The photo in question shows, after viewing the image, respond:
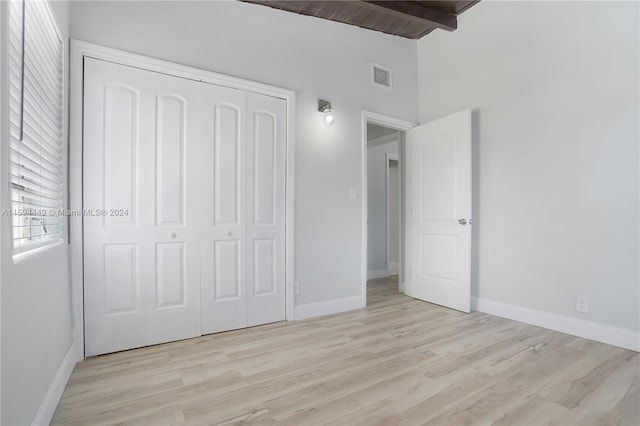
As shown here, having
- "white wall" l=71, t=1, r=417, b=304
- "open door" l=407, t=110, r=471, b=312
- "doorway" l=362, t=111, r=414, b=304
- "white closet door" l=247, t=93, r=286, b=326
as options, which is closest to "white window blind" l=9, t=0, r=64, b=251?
"white wall" l=71, t=1, r=417, b=304

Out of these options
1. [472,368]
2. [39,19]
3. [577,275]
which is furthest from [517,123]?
[39,19]

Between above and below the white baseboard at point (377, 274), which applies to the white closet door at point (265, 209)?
above

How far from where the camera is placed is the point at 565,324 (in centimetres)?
255

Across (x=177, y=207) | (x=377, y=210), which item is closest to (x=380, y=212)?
(x=377, y=210)

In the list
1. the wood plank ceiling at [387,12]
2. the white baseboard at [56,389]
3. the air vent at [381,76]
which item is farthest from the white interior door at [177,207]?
the air vent at [381,76]

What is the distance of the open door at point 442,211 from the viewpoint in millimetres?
3100

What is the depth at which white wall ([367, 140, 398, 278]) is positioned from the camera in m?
4.95

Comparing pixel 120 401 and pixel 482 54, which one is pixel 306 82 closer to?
pixel 482 54

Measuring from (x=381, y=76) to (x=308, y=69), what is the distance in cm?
98

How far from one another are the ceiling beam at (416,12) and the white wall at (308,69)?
0.46 m

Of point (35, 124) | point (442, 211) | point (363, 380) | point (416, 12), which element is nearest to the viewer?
point (35, 124)

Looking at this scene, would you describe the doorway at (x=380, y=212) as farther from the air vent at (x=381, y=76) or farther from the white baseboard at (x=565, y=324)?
the white baseboard at (x=565, y=324)

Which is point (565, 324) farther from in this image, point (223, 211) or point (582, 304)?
point (223, 211)

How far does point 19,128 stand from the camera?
1193mm
